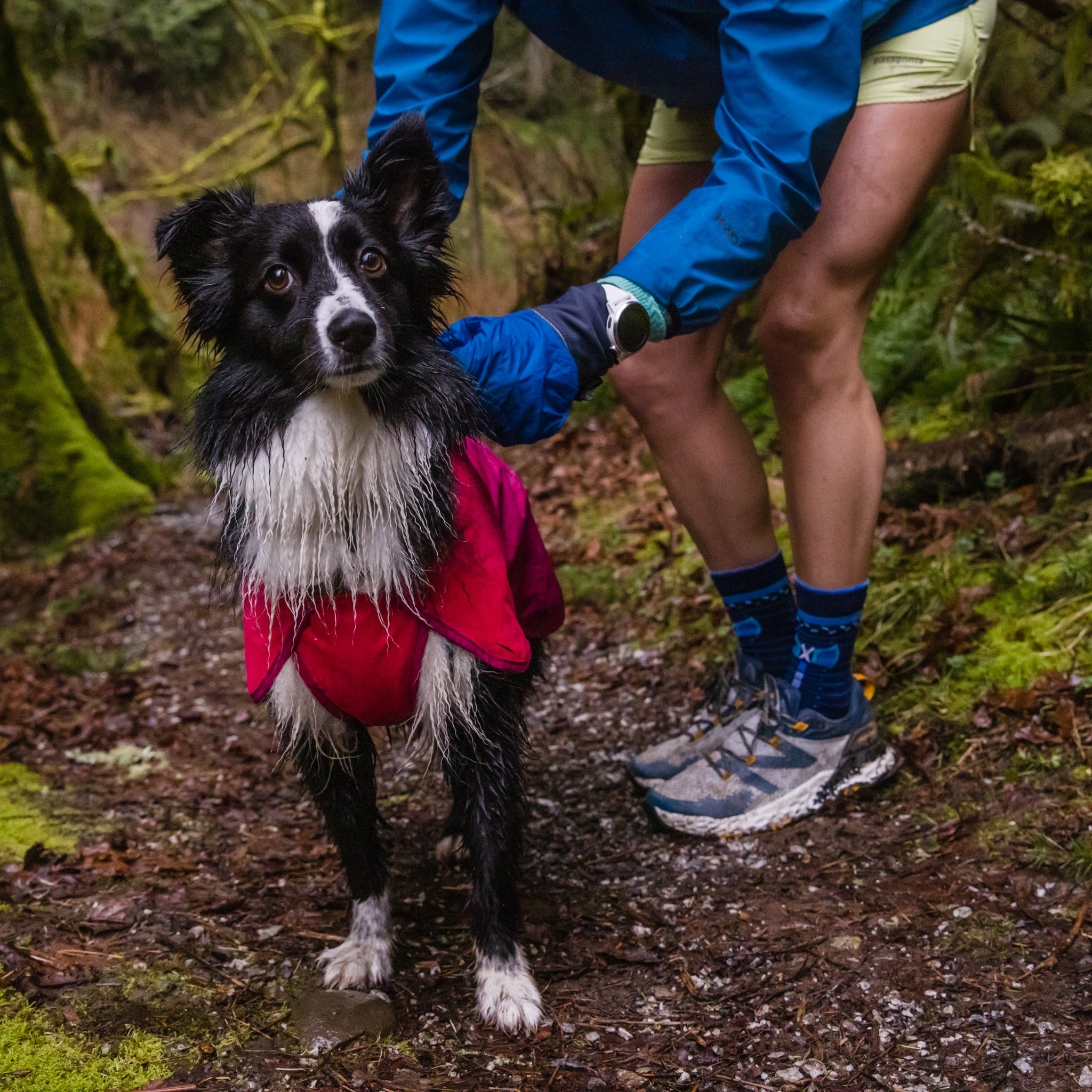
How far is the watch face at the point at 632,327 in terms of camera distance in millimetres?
1982

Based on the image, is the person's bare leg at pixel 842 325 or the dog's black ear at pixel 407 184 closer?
the dog's black ear at pixel 407 184

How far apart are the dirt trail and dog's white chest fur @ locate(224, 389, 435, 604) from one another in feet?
3.01

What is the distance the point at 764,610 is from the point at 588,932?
1.03 m

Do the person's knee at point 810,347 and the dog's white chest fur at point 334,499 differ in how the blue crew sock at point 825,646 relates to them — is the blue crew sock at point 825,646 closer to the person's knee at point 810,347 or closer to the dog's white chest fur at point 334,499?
the person's knee at point 810,347

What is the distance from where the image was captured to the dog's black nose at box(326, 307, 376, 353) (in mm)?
1910

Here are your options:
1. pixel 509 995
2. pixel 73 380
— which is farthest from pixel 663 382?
pixel 73 380

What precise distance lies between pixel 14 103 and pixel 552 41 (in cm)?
665

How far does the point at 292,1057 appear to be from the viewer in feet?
6.70

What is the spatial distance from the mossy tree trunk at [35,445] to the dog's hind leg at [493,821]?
475 centimetres

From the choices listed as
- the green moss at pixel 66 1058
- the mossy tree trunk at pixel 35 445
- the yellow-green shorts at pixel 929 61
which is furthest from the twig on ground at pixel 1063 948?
the mossy tree trunk at pixel 35 445

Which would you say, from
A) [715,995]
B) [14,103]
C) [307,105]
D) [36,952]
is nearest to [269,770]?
[36,952]

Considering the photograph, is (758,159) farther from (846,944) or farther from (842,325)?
(846,944)

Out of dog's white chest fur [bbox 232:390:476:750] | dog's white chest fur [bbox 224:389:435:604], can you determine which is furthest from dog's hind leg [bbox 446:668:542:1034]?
dog's white chest fur [bbox 224:389:435:604]

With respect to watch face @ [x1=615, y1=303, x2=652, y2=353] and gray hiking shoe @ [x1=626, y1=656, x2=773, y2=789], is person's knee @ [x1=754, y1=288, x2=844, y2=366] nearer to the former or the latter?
watch face @ [x1=615, y1=303, x2=652, y2=353]
